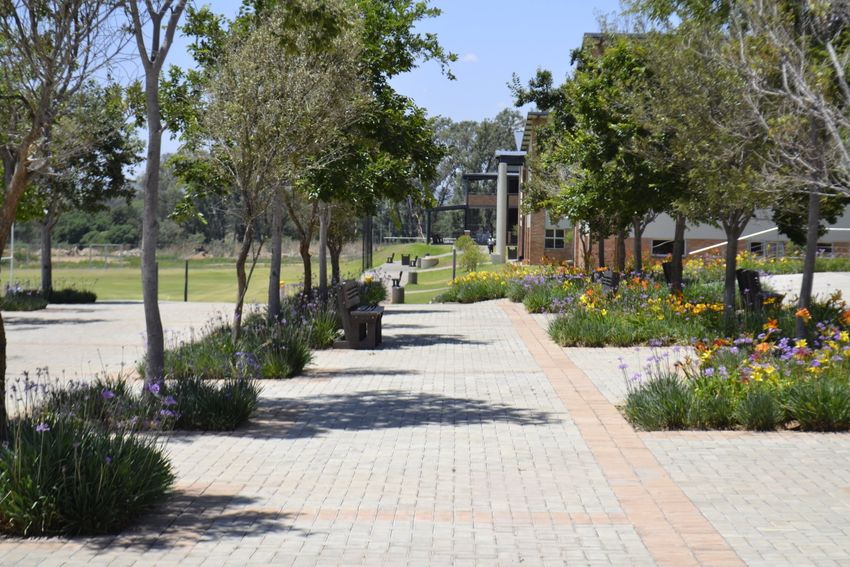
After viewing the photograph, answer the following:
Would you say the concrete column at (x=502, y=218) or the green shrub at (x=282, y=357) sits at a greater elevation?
the concrete column at (x=502, y=218)

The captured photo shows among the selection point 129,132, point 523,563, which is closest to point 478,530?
point 523,563

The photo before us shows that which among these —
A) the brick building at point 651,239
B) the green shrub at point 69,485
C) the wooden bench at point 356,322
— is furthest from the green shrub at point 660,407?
the brick building at point 651,239

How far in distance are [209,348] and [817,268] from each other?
2556cm

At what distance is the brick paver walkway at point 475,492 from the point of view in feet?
21.0

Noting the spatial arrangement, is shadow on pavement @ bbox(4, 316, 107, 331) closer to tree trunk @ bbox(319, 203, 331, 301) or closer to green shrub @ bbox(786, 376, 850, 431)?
tree trunk @ bbox(319, 203, 331, 301)

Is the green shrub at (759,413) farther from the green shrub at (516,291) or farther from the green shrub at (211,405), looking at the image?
the green shrub at (516,291)

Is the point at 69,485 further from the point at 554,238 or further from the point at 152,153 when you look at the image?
the point at 554,238

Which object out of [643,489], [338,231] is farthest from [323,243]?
[643,489]

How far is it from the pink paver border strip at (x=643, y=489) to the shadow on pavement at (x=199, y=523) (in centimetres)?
213

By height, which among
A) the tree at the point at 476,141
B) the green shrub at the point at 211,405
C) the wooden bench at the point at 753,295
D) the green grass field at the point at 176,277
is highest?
the tree at the point at 476,141

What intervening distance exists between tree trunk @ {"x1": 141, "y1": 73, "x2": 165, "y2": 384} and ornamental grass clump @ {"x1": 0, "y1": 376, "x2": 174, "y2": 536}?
11.7ft

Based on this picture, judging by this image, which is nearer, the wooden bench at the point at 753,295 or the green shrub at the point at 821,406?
the green shrub at the point at 821,406

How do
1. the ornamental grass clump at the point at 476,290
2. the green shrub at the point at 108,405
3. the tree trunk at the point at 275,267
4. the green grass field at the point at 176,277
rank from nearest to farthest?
1. the green shrub at the point at 108,405
2. the tree trunk at the point at 275,267
3. the ornamental grass clump at the point at 476,290
4. the green grass field at the point at 176,277

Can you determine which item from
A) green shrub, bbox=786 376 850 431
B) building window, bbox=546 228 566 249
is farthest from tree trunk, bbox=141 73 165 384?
building window, bbox=546 228 566 249
